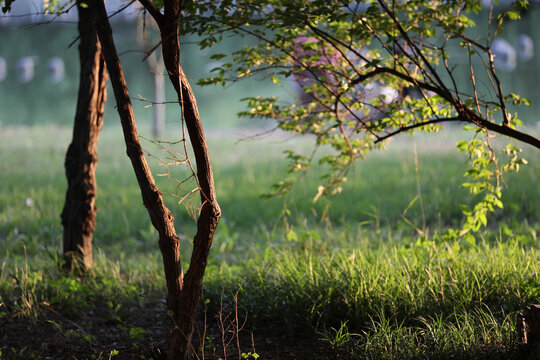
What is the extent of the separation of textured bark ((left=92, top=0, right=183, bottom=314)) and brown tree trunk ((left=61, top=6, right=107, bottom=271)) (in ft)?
5.38

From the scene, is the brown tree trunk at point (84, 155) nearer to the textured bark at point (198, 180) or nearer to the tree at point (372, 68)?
the tree at point (372, 68)

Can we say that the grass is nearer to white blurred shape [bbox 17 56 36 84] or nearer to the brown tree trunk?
the brown tree trunk

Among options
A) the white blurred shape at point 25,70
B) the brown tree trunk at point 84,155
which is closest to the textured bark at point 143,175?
the brown tree trunk at point 84,155

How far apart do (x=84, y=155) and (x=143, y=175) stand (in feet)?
6.38

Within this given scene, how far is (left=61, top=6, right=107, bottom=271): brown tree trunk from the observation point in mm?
4387

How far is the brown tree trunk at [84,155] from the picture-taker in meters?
4.39

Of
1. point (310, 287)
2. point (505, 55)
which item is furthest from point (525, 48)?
point (310, 287)

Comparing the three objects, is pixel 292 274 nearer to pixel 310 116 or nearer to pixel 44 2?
pixel 310 116

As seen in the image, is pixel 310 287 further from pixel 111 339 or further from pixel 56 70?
pixel 56 70

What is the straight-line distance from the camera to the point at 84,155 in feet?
14.5

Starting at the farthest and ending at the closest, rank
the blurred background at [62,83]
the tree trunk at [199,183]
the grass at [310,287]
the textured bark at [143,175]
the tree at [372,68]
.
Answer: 1. the blurred background at [62,83]
2. the grass at [310,287]
3. the tree at [372,68]
4. the textured bark at [143,175]
5. the tree trunk at [199,183]

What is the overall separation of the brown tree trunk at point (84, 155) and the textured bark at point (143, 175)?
164cm

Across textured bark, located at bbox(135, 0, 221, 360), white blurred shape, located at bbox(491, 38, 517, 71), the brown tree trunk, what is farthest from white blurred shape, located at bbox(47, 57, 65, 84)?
textured bark, located at bbox(135, 0, 221, 360)

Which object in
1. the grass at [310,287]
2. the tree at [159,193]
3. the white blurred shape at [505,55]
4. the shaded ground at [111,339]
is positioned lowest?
the shaded ground at [111,339]
